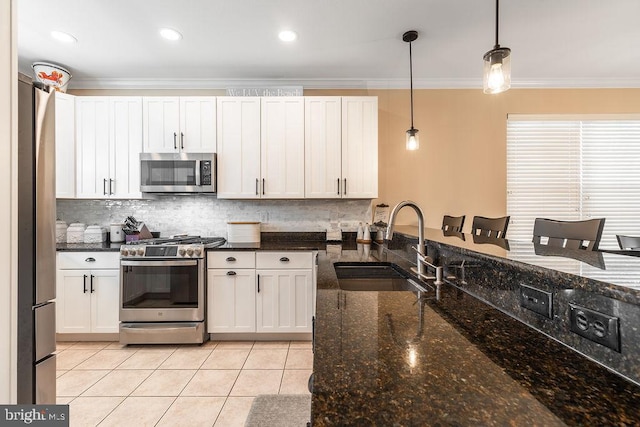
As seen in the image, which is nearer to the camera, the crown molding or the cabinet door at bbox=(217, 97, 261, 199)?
the cabinet door at bbox=(217, 97, 261, 199)

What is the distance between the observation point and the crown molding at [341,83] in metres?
3.31

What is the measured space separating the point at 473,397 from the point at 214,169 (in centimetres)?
294

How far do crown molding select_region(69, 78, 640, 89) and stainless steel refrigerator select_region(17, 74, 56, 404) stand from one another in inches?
91.9

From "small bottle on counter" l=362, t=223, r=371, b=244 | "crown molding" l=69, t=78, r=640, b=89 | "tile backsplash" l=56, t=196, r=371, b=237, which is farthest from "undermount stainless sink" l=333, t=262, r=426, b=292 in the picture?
"crown molding" l=69, t=78, r=640, b=89

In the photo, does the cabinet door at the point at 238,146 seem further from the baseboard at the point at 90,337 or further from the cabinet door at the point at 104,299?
the baseboard at the point at 90,337

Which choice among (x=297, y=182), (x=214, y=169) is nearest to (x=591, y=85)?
(x=297, y=182)

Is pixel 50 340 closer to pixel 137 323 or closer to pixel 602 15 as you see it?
pixel 137 323

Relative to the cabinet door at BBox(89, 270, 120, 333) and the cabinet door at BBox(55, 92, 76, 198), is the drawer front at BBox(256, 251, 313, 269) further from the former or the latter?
the cabinet door at BBox(55, 92, 76, 198)

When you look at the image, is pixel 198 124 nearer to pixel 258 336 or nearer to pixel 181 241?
pixel 181 241

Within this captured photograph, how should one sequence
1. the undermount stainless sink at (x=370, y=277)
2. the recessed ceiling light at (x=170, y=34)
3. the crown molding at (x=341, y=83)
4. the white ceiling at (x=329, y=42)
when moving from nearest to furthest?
the undermount stainless sink at (x=370, y=277)
the white ceiling at (x=329, y=42)
the recessed ceiling light at (x=170, y=34)
the crown molding at (x=341, y=83)

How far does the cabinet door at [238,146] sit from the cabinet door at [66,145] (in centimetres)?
144

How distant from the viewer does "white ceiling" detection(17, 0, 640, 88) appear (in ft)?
7.15

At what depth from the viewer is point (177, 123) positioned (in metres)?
3.06

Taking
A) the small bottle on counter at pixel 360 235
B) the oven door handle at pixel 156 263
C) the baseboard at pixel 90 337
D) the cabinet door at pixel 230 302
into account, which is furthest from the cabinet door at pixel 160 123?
the small bottle on counter at pixel 360 235
